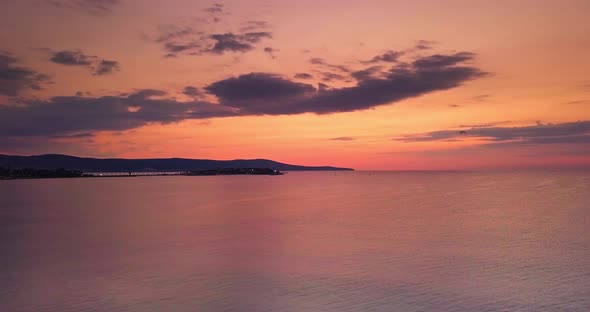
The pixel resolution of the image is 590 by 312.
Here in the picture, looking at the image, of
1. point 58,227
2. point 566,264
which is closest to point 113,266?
point 58,227

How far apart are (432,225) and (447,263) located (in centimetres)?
1805

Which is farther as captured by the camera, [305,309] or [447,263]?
[447,263]

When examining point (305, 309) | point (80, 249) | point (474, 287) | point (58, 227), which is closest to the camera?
point (305, 309)

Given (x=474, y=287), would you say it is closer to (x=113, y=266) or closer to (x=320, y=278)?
(x=320, y=278)

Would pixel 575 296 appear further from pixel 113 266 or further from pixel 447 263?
pixel 113 266

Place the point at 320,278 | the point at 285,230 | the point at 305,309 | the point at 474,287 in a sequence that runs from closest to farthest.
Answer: the point at 305,309 < the point at 474,287 < the point at 320,278 < the point at 285,230

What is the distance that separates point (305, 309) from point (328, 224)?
28.3 m

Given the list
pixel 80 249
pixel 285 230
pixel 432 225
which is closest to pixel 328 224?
pixel 285 230

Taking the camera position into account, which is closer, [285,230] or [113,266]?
[113,266]

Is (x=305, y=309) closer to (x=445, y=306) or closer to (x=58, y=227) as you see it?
(x=445, y=306)

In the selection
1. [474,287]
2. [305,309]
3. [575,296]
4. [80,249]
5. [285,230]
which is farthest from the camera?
[285,230]

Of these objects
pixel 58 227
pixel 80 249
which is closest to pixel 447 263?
pixel 80 249

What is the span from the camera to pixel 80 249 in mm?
33250

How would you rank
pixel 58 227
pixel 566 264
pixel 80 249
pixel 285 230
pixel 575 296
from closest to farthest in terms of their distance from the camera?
pixel 575 296, pixel 566 264, pixel 80 249, pixel 285 230, pixel 58 227
